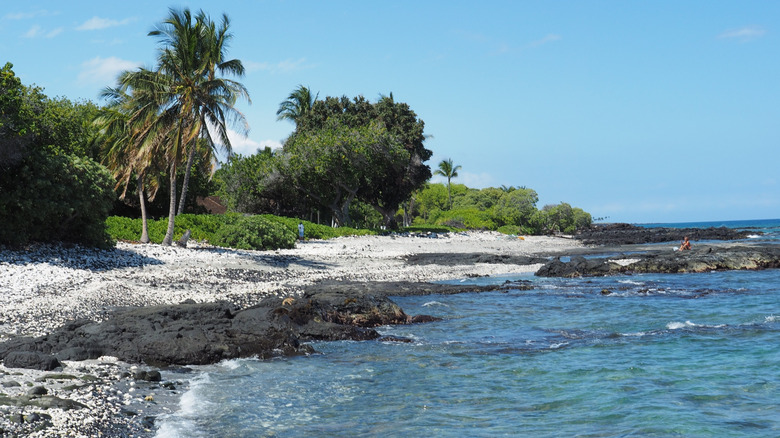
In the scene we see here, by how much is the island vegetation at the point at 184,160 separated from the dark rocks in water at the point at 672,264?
519 inches

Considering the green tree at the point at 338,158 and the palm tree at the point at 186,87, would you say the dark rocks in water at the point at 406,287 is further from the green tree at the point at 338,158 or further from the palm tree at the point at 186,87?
the green tree at the point at 338,158

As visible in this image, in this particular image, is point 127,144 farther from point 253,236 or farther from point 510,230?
point 510,230

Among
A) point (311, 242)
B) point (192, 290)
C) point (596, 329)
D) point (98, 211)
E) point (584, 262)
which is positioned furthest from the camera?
point (311, 242)

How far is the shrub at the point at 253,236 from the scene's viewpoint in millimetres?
28000

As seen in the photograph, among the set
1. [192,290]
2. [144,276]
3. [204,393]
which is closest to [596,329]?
[204,393]

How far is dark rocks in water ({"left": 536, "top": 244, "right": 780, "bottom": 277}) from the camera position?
26.1 meters

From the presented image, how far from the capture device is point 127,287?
16047 mm

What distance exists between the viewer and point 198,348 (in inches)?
396

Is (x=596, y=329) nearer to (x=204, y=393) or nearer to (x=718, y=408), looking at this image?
(x=718, y=408)

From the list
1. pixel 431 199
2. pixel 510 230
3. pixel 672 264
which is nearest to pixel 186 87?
pixel 672 264

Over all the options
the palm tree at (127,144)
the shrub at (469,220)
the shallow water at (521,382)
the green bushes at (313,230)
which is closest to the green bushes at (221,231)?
the palm tree at (127,144)

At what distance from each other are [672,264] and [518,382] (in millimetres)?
20836

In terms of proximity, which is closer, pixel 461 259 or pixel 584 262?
pixel 584 262

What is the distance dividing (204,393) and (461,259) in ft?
81.1
